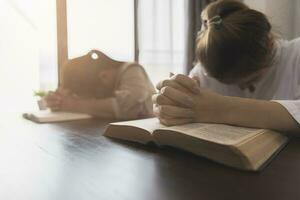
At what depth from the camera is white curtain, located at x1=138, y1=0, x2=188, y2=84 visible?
8.69 ft

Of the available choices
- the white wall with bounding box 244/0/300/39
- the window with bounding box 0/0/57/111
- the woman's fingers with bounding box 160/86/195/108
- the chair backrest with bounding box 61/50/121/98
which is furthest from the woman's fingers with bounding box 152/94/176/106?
the window with bounding box 0/0/57/111

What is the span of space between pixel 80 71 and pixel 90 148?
2.45ft

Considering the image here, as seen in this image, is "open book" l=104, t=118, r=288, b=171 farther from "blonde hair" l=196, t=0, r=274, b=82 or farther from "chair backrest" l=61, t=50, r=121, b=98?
"chair backrest" l=61, t=50, r=121, b=98

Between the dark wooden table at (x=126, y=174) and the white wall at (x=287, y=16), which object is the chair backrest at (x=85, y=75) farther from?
the white wall at (x=287, y=16)

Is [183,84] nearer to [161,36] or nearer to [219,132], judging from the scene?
[219,132]

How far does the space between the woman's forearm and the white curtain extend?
76.1 inches

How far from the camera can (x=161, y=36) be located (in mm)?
2695

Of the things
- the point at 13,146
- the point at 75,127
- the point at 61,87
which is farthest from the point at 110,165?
the point at 61,87

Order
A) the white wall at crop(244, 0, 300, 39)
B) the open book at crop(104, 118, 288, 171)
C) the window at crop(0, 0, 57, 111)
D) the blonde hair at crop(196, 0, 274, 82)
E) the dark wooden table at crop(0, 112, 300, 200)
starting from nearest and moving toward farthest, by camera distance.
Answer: the dark wooden table at crop(0, 112, 300, 200) < the open book at crop(104, 118, 288, 171) < the blonde hair at crop(196, 0, 274, 82) < the white wall at crop(244, 0, 300, 39) < the window at crop(0, 0, 57, 111)

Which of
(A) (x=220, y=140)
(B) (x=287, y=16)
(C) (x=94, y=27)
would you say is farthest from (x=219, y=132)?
(C) (x=94, y=27)

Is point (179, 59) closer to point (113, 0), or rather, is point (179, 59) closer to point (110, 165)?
point (113, 0)

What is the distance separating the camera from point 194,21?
2561mm

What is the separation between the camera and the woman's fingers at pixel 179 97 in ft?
2.37

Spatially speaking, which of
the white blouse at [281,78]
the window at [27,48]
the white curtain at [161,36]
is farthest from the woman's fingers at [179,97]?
the white curtain at [161,36]
